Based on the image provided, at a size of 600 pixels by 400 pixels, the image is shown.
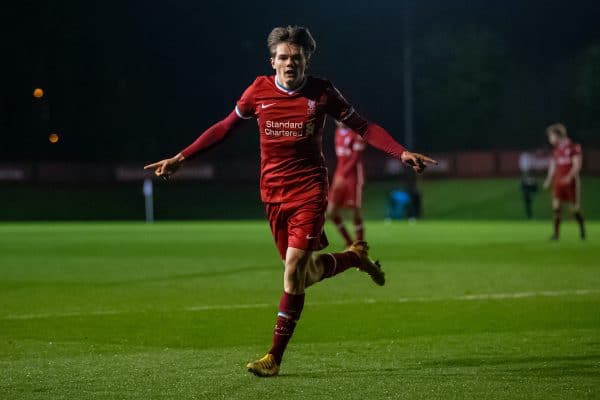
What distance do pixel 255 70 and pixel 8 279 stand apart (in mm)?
50488

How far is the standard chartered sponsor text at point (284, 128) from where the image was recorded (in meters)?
7.55

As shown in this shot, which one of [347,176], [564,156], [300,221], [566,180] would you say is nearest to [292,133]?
[300,221]

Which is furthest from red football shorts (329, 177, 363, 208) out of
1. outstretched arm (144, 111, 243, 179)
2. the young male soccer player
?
outstretched arm (144, 111, 243, 179)

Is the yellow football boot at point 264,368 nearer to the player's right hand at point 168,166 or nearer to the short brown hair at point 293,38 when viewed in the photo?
the player's right hand at point 168,166

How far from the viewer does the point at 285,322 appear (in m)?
7.35

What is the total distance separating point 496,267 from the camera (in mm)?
16672

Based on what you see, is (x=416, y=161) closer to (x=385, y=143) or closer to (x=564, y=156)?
(x=385, y=143)

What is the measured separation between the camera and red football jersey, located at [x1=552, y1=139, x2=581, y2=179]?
24.4 m

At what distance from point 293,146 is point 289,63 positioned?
0.57m

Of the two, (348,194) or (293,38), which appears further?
(348,194)

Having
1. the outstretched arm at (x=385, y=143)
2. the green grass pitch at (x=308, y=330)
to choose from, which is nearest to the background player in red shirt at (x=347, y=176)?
the green grass pitch at (x=308, y=330)

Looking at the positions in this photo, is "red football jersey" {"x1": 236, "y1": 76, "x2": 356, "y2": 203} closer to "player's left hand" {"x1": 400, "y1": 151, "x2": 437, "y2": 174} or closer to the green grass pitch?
"player's left hand" {"x1": 400, "y1": 151, "x2": 437, "y2": 174}

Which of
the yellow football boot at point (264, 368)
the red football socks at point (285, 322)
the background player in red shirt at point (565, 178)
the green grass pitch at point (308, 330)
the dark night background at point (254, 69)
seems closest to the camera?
the green grass pitch at point (308, 330)

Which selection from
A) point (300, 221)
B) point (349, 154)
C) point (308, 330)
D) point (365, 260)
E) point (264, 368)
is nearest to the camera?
point (264, 368)
